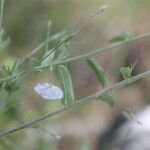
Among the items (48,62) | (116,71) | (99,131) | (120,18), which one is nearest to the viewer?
(48,62)

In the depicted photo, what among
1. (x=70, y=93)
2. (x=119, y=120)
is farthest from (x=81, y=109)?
(x=70, y=93)

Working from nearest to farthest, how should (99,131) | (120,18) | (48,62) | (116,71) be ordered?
(48,62)
(116,71)
(120,18)
(99,131)

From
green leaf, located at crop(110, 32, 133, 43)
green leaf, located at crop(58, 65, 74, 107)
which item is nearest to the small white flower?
green leaf, located at crop(58, 65, 74, 107)

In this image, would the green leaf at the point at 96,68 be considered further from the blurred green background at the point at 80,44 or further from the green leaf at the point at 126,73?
the blurred green background at the point at 80,44

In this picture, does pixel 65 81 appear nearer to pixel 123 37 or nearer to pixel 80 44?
pixel 123 37

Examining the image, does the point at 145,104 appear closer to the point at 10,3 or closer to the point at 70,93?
the point at 10,3

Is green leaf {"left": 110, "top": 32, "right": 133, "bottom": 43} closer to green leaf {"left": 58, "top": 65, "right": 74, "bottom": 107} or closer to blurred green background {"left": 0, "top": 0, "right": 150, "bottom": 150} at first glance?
green leaf {"left": 58, "top": 65, "right": 74, "bottom": 107}

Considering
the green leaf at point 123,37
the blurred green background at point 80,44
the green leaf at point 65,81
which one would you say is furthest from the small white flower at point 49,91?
the blurred green background at point 80,44

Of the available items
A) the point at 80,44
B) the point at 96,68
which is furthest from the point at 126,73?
the point at 80,44
